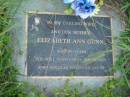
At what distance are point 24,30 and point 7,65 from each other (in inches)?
13.8

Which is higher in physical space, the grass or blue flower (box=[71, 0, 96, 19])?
blue flower (box=[71, 0, 96, 19])

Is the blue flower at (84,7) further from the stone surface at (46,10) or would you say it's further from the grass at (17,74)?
the grass at (17,74)

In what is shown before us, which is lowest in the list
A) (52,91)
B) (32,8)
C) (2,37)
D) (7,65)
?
(52,91)

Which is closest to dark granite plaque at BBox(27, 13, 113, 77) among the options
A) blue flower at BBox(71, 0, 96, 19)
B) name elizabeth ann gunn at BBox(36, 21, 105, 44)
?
name elizabeth ann gunn at BBox(36, 21, 105, 44)

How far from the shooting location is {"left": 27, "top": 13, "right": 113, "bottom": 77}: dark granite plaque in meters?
3.58

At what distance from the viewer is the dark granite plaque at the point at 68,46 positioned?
11.7 feet

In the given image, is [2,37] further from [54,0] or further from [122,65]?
[122,65]

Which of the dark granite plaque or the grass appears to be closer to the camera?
the grass

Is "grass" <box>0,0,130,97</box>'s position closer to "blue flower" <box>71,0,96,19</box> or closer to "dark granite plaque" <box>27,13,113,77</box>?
"dark granite plaque" <box>27,13,113,77</box>

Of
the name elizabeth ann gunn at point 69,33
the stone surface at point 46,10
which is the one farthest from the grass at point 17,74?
the name elizabeth ann gunn at point 69,33

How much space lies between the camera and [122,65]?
3.67m

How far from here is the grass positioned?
339 cm

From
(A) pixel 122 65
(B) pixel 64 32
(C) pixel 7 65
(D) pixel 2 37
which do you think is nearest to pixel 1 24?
(D) pixel 2 37

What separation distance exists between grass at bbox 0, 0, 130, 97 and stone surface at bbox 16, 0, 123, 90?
0.18ft
